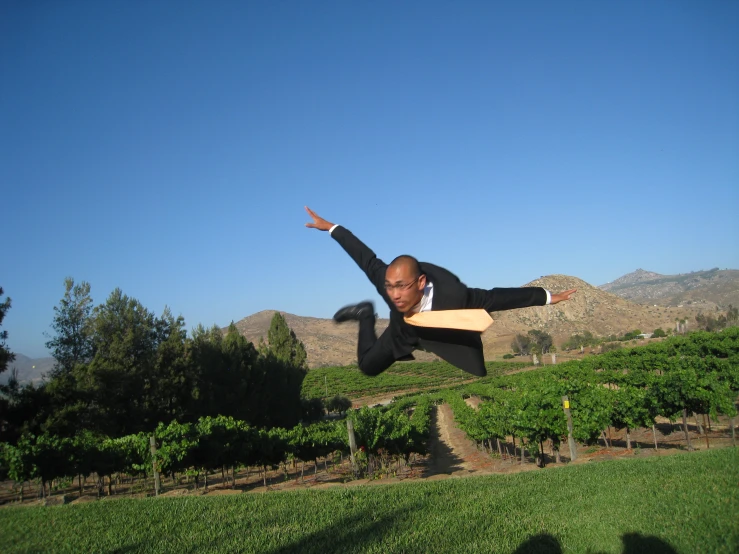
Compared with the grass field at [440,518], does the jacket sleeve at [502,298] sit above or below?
above

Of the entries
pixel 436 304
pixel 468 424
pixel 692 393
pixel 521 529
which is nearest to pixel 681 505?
pixel 521 529

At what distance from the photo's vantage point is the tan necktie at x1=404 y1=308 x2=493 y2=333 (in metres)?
3.63

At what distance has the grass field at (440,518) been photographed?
616 cm

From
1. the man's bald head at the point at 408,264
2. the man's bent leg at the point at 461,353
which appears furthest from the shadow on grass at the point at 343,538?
the man's bald head at the point at 408,264

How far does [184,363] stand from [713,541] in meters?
35.4

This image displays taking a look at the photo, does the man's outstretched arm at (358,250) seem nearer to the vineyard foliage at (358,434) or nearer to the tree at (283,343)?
the vineyard foliage at (358,434)

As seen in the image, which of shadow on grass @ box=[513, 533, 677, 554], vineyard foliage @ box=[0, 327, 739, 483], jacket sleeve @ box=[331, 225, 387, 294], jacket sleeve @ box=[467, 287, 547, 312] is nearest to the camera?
jacket sleeve @ box=[467, 287, 547, 312]

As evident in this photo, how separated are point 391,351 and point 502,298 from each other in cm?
98

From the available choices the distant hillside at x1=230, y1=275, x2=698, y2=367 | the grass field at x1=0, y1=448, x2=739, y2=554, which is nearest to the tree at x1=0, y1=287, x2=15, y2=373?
the grass field at x1=0, y1=448, x2=739, y2=554

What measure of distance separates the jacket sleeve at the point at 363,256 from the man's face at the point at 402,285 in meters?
0.39

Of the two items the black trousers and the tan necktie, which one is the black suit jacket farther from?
the tan necktie

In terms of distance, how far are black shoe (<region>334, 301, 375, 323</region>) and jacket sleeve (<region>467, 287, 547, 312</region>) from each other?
3.85 feet

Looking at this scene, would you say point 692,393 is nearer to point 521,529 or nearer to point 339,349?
point 521,529

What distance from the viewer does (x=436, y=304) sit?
391cm
